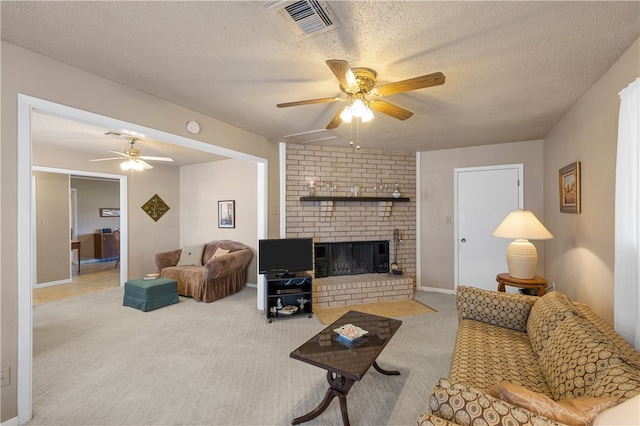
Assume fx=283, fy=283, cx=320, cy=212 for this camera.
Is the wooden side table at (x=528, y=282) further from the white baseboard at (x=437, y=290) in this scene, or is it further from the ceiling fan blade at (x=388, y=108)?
the ceiling fan blade at (x=388, y=108)

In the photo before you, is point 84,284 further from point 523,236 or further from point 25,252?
point 523,236

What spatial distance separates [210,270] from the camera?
4336 millimetres

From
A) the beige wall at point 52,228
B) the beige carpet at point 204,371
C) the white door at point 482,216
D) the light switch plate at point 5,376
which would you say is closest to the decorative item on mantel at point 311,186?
the beige carpet at point 204,371

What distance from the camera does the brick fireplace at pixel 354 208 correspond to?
4.27m

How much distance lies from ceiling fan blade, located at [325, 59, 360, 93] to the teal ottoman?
3.77m

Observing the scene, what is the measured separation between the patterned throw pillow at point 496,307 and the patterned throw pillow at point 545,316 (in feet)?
0.34

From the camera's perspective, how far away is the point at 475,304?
2.41 metres

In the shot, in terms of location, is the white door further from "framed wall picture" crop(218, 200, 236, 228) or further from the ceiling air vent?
"framed wall picture" crop(218, 200, 236, 228)

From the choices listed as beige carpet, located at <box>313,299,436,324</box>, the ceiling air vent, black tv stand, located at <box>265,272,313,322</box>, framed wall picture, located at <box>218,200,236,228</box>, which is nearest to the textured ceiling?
the ceiling air vent

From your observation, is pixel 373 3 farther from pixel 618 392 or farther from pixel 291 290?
pixel 291 290

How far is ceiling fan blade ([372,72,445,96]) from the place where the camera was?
1685mm

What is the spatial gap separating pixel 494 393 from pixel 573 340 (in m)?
0.77

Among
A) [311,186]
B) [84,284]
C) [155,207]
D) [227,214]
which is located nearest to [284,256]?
[311,186]

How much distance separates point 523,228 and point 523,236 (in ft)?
0.30
